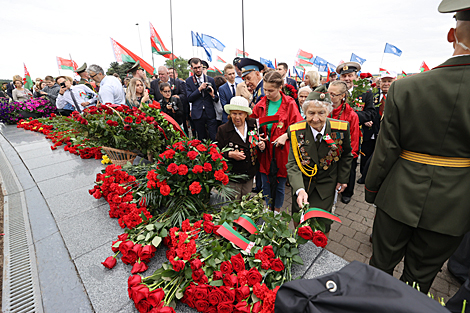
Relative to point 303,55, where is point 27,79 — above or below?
below

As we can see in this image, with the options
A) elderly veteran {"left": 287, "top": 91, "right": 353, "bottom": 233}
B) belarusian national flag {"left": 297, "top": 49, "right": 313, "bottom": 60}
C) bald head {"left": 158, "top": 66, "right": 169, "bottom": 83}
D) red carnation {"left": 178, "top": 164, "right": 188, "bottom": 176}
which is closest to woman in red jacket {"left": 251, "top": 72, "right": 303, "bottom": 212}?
elderly veteran {"left": 287, "top": 91, "right": 353, "bottom": 233}

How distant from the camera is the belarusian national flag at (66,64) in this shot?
607 inches

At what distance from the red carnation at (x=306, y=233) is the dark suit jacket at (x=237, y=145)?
1467 millimetres

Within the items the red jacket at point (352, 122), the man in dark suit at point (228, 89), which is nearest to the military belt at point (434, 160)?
the red jacket at point (352, 122)

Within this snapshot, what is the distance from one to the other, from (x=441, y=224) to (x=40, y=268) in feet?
10.2

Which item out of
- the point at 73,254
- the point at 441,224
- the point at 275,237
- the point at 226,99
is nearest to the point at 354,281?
the point at 275,237

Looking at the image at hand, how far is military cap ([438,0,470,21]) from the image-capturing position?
3.93 ft

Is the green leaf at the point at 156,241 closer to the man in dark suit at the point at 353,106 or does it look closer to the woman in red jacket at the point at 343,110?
the woman in red jacket at the point at 343,110

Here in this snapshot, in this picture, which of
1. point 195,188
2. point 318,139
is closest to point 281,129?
point 318,139

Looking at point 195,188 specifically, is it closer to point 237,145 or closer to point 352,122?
point 237,145

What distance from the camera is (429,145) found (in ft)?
4.78

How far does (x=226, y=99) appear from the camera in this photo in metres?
5.13

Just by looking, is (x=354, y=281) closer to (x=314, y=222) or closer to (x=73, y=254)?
(x=314, y=222)

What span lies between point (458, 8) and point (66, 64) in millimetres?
20975
